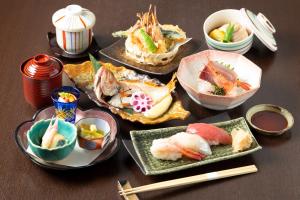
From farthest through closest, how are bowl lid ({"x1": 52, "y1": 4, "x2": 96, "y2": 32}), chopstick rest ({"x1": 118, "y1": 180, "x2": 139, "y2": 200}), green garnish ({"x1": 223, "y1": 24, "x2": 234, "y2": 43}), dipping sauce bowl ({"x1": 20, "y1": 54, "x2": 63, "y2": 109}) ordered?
green garnish ({"x1": 223, "y1": 24, "x2": 234, "y2": 43}), bowl lid ({"x1": 52, "y1": 4, "x2": 96, "y2": 32}), dipping sauce bowl ({"x1": 20, "y1": 54, "x2": 63, "y2": 109}), chopstick rest ({"x1": 118, "y1": 180, "x2": 139, "y2": 200})

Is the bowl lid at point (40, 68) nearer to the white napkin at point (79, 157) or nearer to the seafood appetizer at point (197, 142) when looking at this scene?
the white napkin at point (79, 157)

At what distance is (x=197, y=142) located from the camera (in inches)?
57.1

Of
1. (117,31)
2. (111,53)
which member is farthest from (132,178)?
(117,31)

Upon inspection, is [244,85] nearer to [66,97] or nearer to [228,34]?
[228,34]

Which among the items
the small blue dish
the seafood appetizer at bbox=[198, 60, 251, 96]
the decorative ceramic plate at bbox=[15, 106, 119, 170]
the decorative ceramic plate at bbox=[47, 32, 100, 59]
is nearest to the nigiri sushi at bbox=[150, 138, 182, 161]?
the decorative ceramic plate at bbox=[15, 106, 119, 170]

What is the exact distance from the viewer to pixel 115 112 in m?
1.57

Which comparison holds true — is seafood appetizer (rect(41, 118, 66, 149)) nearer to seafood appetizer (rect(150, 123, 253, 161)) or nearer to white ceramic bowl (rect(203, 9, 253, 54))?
seafood appetizer (rect(150, 123, 253, 161))

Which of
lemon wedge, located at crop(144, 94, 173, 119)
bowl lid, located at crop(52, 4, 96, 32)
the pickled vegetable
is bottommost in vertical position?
the pickled vegetable

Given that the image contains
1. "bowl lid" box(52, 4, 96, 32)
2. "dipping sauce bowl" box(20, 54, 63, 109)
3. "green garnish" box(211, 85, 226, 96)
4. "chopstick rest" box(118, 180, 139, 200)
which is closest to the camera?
"chopstick rest" box(118, 180, 139, 200)

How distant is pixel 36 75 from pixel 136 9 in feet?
2.29

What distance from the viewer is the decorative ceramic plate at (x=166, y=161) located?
140 cm

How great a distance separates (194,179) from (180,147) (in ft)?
0.32

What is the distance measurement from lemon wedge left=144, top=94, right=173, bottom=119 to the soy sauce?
0.25m

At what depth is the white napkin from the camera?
4.61 feet
